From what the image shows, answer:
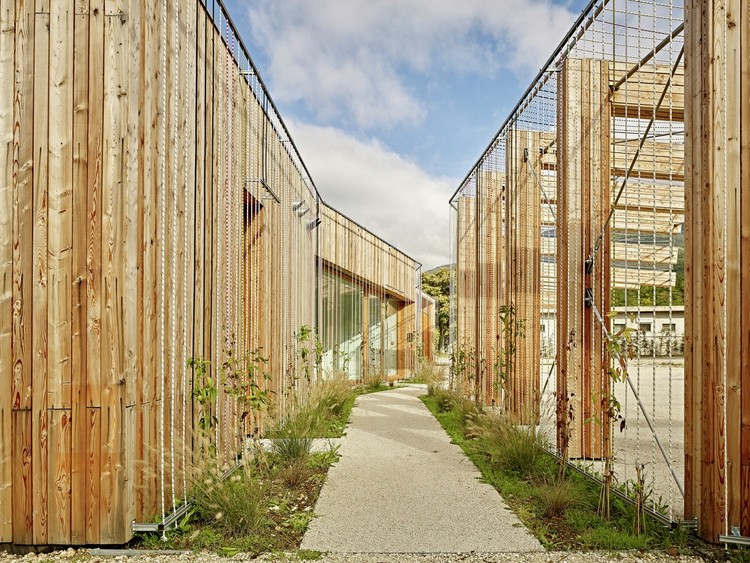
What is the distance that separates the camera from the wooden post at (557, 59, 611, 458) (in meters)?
→ 5.28

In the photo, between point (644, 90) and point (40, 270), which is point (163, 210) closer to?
point (40, 270)

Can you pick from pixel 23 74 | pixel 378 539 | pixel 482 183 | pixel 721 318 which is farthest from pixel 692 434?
pixel 482 183

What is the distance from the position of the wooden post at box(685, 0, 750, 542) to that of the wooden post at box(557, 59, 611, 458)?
182 centimetres

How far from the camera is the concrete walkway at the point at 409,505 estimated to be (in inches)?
131

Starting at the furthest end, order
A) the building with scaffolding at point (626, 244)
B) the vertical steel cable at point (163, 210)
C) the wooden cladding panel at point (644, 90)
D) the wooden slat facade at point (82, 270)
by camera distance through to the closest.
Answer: the wooden cladding panel at point (644, 90) < the vertical steel cable at point (163, 210) < the building with scaffolding at point (626, 244) < the wooden slat facade at point (82, 270)

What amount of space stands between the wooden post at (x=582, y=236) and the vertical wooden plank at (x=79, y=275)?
354cm

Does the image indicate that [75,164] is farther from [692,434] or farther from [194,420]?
[692,434]

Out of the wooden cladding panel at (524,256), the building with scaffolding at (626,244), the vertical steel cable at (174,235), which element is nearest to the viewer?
the building with scaffolding at (626,244)

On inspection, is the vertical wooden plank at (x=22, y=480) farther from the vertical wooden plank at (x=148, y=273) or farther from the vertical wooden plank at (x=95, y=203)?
the vertical wooden plank at (x=148, y=273)

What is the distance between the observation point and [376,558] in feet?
10.2

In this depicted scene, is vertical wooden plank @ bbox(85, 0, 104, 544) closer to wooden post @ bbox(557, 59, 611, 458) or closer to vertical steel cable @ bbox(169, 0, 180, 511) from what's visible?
vertical steel cable @ bbox(169, 0, 180, 511)

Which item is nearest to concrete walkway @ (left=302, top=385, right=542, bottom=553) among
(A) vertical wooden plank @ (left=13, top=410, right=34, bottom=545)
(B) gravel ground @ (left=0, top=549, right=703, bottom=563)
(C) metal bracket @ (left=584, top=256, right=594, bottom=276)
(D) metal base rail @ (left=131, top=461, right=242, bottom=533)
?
(B) gravel ground @ (left=0, top=549, right=703, bottom=563)

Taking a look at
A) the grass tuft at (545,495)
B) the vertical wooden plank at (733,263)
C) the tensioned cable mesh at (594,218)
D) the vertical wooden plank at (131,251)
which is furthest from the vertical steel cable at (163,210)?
the vertical wooden plank at (733,263)

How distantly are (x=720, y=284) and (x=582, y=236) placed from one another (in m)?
2.03
